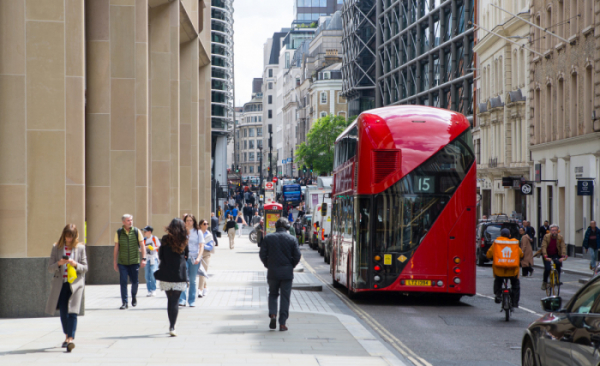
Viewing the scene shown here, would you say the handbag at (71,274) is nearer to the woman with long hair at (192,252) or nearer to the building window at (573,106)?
the woman with long hair at (192,252)

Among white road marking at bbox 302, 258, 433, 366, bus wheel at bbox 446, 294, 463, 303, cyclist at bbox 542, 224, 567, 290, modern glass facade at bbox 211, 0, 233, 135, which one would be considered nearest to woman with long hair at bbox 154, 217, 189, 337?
white road marking at bbox 302, 258, 433, 366

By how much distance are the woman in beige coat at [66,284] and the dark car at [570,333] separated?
556 cm

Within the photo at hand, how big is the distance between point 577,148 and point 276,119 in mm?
152410

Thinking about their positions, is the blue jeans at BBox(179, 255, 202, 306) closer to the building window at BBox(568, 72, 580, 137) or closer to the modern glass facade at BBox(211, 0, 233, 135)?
the building window at BBox(568, 72, 580, 137)

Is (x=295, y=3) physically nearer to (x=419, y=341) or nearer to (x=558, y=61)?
(x=558, y=61)

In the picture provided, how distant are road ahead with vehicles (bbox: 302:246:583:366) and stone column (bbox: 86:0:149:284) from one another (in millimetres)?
5719

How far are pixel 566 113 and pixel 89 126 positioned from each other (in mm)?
27309

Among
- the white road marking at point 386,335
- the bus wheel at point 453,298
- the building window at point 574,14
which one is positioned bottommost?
the bus wheel at point 453,298

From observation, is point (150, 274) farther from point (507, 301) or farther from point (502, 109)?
point (502, 109)

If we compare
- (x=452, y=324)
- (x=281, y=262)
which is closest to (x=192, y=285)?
(x=281, y=262)

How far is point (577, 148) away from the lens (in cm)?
4022

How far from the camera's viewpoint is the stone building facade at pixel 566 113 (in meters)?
37.9

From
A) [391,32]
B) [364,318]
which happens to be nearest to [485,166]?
[391,32]

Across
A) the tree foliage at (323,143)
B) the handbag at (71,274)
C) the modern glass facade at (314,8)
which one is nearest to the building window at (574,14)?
the handbag at (71,274)
